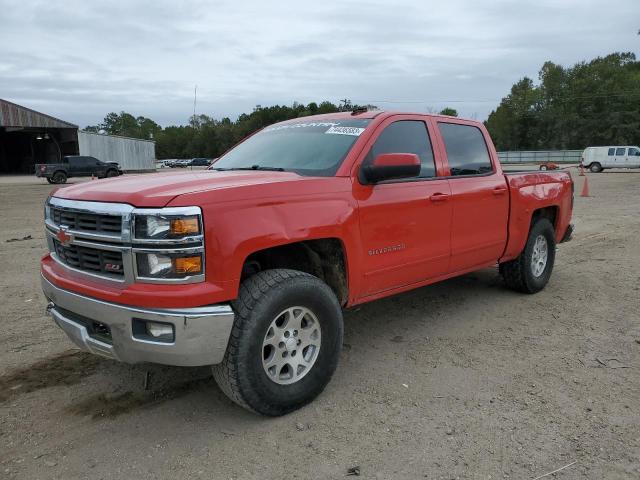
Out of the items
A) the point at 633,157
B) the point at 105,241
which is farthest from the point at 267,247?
the point at 633,157

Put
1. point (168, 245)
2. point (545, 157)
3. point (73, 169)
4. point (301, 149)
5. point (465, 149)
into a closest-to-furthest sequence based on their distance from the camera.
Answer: point (168, 245), point (301, 149), point (465, 149), point (73, 169), point (545, 157)

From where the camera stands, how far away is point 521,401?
10.9 ft

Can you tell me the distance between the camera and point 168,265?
2744 mm

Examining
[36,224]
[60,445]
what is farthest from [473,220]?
[36,224]

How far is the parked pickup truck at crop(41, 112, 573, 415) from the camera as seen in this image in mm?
2740

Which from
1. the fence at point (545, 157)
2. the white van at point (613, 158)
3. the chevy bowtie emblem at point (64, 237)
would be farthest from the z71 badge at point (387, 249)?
the fence at point (545, 157)

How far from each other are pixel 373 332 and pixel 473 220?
1.35 meters

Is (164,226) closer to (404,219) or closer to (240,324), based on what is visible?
(240,324)

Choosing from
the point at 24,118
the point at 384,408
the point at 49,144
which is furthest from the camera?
the point at 49,144

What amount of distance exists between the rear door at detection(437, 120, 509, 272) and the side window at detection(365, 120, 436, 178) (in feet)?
0.77

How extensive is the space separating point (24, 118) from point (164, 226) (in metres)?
43.0

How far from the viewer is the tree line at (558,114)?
71250mm

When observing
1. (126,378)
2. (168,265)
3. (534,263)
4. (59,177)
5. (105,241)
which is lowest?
(126,378)

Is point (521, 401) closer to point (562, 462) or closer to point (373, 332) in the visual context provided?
point (562, 462)
